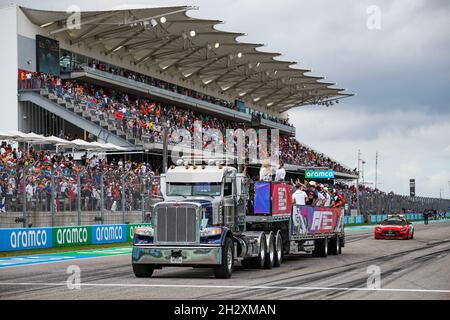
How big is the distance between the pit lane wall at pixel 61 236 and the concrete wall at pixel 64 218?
7.0 inches

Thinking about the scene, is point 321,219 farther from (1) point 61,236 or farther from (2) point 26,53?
(2) point 26,53

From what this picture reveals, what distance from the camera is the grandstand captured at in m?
31.3

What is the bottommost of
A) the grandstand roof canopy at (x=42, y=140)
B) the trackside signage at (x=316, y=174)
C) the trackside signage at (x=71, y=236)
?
the trackside signage at (x=71, y=236)

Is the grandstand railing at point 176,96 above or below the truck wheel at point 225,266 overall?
above

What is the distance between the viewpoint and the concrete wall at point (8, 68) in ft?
163

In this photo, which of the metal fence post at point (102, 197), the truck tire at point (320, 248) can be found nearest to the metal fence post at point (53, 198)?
→ the metal fence post at point (102, 197)

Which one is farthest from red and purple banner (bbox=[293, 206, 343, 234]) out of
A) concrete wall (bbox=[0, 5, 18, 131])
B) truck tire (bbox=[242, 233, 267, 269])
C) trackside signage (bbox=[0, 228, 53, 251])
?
concrete wall (bbox=[0, 5, 18, 131])

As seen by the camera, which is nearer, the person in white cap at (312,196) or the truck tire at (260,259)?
the truck tire at (260,259)

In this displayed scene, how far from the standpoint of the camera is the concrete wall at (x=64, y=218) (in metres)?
25.7

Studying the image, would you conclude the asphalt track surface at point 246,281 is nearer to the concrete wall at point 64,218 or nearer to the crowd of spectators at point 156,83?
the concrete wall at point 64,218

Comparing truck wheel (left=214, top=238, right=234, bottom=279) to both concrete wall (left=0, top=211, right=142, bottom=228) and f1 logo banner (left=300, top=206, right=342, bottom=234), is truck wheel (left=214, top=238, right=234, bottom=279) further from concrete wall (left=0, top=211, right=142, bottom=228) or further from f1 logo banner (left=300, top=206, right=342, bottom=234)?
concrete wall (left=0, top=211, right=142, bottom=228)

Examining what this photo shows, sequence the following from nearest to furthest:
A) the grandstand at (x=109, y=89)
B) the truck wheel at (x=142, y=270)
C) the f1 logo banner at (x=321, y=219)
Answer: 1. the truck wheel at (x=142, y=270)
2. the f1 logo banner at (x=321, y=219)
3. the grandstand at (x=109, y=89)

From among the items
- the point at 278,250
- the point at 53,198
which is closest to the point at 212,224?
the point at 278,250

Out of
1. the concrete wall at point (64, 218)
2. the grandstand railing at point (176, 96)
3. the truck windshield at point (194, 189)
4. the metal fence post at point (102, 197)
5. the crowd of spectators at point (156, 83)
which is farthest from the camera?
the crowd of spectators at point (156, 83)
